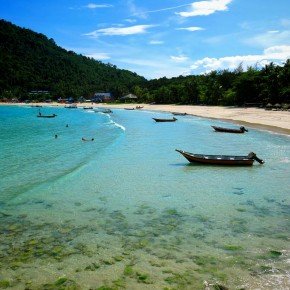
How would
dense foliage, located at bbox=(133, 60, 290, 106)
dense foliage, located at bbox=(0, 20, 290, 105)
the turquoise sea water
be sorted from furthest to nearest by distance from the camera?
1. dense foliage, located at bbox=(0, 20, 290, 105)
2. dense foliage, located at bbox=(133, 60, 290, 106)
3. the turquoise sea water

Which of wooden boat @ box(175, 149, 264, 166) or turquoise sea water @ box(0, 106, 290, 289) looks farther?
wooden boat @ box(175, 149, 264, 166)

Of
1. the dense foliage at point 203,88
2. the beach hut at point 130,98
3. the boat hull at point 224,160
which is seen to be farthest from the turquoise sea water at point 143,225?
the beach hut at point 130,98

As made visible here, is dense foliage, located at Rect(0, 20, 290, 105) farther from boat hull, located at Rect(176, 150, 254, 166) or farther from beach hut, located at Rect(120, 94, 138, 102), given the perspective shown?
boat hull, located at Rect(176, 150, 254, 166)

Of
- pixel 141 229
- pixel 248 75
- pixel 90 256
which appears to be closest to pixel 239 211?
pixel 141 229

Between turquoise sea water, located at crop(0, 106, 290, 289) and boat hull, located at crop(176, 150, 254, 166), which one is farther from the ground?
boat hull, located at crop(176, 150, 254, 166)

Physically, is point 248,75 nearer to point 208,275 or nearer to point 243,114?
point 243,114

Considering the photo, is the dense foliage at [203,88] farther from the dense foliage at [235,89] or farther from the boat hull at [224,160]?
the boat hull at [224,160]

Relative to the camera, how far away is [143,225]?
36.5ft

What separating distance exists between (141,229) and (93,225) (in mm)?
1641

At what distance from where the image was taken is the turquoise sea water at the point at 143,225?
310 inches

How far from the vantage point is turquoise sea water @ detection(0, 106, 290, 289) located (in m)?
7.87

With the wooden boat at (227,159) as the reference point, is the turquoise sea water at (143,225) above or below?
below

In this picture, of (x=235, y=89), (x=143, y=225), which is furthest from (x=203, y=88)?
(x=143, y=225)

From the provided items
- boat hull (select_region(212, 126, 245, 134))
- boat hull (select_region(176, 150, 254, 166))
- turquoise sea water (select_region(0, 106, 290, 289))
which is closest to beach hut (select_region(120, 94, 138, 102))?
boat hull (select_region(212, 126, 245, 134))
